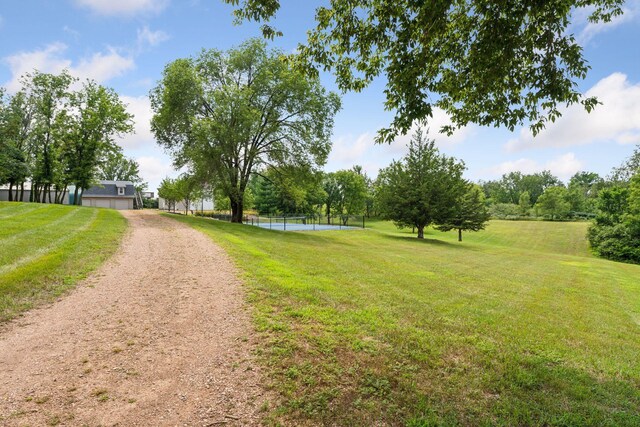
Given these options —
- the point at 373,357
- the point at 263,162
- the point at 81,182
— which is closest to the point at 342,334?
the point at 373,357

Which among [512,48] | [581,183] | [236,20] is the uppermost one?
[581,183]

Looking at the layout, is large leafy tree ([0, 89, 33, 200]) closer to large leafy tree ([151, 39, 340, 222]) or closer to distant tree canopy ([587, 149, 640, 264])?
large leafy tree ([151, 39, 340, 222])

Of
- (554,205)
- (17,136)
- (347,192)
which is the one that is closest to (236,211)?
(17,136)

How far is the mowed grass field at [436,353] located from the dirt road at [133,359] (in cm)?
43

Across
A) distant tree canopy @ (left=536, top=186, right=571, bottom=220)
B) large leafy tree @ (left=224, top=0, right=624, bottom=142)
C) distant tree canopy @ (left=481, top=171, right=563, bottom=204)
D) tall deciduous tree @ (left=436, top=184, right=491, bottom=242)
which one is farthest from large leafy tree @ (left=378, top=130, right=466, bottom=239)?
distant tree canopy @ (left=481, top=171, right=563, bottom=204)

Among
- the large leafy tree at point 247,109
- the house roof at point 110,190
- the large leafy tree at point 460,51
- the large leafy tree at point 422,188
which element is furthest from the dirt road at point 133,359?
the house roof at point 110,190

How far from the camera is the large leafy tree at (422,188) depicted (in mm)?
27109

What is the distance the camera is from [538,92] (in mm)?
4938

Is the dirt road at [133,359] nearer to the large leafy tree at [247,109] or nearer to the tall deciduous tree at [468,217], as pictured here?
the large leafy tree at [247,109]

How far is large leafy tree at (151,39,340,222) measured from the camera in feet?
65.4

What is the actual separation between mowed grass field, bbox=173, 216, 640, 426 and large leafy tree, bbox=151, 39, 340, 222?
12733 millimetres

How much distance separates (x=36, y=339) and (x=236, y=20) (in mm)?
5562

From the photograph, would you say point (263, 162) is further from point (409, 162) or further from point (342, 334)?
point (342, 334)

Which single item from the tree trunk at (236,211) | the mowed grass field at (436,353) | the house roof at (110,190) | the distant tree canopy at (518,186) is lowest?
the mowed grass field at (436,353)
